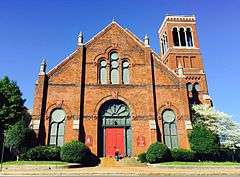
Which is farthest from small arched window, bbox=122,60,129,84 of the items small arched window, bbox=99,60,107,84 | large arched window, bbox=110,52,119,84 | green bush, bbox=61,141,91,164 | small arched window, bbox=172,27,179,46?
small arched window, bbox=172,27,179,46

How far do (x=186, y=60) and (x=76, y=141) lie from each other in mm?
22701

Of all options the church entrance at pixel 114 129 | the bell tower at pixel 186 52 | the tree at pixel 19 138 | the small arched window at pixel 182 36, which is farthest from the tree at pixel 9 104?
the small arched window at pixel 182 36

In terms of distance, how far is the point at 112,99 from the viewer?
3108 cm

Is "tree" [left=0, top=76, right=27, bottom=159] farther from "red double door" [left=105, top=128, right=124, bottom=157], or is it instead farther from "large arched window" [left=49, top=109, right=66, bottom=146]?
"red double door" [left=105, top=128, right=124, bottom=157]

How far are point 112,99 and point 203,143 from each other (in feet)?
34.5

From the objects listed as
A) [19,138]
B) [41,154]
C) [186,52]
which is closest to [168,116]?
[41,154]

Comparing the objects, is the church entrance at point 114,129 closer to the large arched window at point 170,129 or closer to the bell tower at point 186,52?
the large arched window at point 170,129

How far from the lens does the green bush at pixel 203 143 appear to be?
2765 centimetres

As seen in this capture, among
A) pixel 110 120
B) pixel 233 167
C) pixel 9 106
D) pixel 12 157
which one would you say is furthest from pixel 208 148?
pixel 9 106

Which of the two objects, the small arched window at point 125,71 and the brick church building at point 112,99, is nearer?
the brick church building at point 112,99

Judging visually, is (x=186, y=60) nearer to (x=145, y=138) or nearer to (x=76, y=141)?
(x=145, y=138)

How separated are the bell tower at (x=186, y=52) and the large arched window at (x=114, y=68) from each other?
8.82 metres

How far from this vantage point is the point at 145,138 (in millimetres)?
29625

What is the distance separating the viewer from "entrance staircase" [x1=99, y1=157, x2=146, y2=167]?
25647 mm
